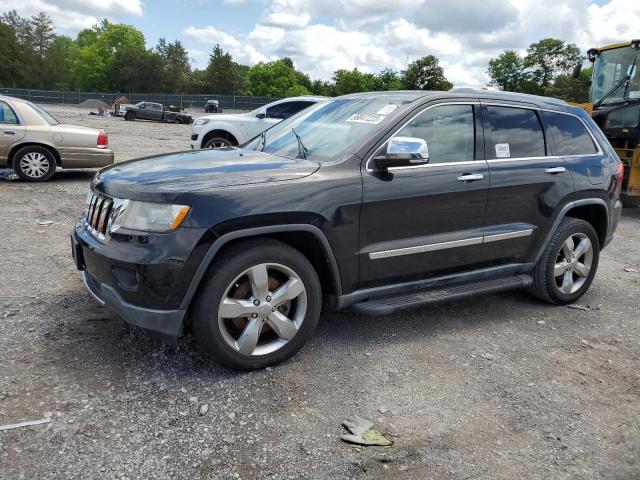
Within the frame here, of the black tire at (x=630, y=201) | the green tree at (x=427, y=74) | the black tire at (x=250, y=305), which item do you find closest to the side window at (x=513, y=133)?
the black tire at (x=250, y=305)

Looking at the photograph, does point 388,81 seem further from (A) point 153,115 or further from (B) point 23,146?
(B) point 23,146

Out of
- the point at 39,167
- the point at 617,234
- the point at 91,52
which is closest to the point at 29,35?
the point at 91,52

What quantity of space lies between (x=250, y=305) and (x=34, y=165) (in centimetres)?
797

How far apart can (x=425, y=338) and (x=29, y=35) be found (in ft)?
357

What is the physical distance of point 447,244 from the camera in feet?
13.2

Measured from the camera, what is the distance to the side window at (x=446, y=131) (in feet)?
13.1

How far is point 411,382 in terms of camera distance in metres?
3.50

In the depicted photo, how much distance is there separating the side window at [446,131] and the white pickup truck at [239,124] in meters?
8.61

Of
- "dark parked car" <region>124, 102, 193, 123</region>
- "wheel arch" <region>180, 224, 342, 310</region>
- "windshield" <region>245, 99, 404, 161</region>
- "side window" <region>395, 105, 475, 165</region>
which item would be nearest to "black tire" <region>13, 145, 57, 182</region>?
"windshield" <region>245, 99, 404, 161</region>

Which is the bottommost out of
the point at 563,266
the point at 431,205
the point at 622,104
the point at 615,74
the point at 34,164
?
the point at 563,266

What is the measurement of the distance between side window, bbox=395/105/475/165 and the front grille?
2.01 m

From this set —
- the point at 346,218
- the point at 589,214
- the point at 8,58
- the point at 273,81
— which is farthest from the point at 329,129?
the point at 273,81

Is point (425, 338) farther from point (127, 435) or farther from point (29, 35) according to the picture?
point (29, 35)

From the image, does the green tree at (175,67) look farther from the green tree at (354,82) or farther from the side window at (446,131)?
the side window at (446,131)
